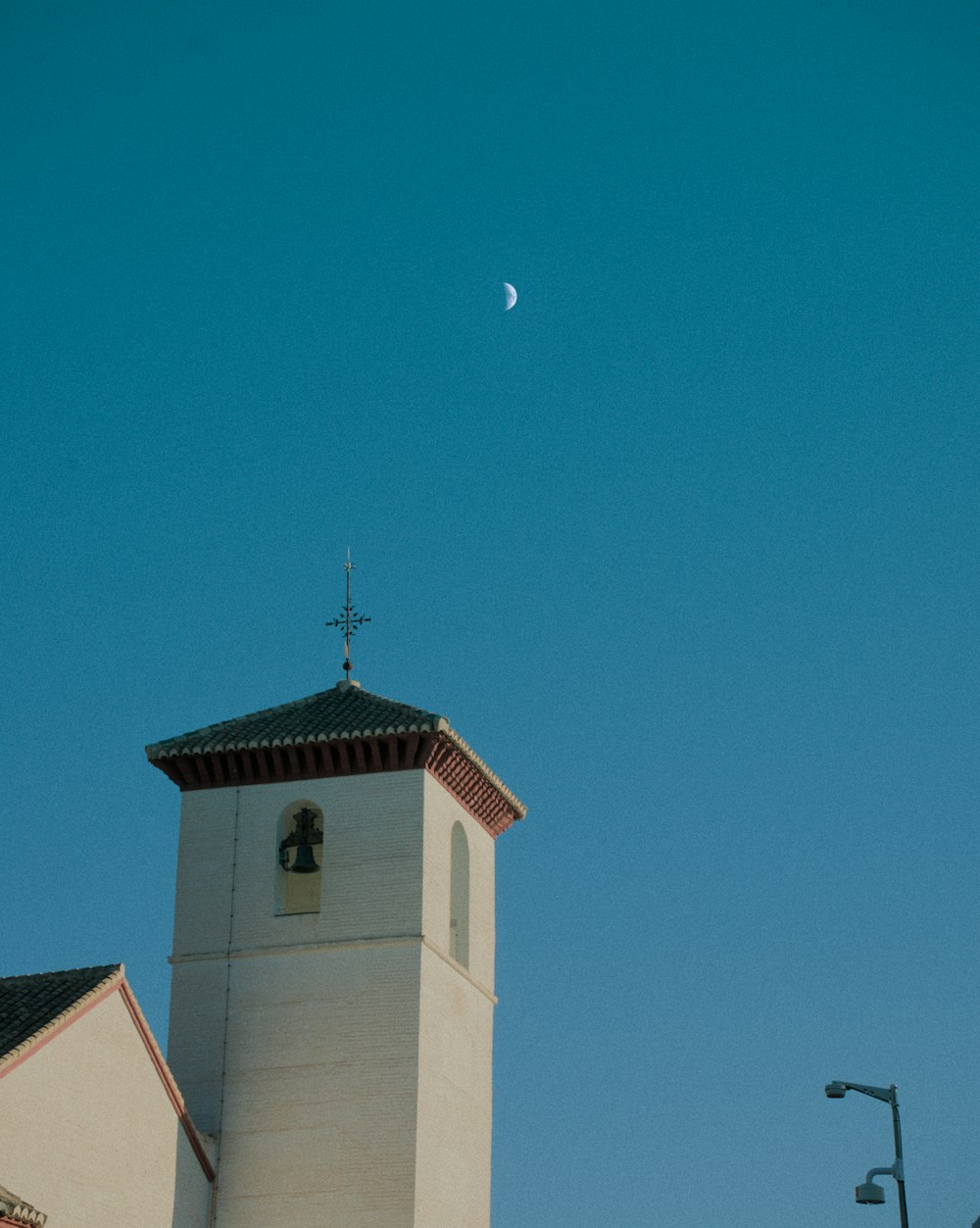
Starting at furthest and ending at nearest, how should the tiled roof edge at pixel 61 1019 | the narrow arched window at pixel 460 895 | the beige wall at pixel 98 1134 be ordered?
the narrow arched window at pixel 460 895 < the beige wall at pixel 98 1134 < the tiled roof edge at pixel 61 1019

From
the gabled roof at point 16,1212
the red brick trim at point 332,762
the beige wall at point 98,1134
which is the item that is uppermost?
the red brick trim at point 332,762

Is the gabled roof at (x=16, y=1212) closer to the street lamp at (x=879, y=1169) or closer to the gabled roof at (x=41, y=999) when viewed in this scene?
the gabled roof at (x=41, y=999)

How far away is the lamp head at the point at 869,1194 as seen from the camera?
25672 mm

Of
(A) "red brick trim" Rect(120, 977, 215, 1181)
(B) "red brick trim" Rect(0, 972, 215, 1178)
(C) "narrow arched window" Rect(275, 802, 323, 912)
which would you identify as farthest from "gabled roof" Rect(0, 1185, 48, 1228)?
(C) "narrow arched window" Rect(275, 802, 323, 912)

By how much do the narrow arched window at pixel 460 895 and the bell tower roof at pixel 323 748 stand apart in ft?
1.99

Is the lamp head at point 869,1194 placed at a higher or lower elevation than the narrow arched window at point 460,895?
lower

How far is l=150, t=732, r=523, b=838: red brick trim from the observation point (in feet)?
94.8

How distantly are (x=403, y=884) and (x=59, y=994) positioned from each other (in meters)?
→ 5.63

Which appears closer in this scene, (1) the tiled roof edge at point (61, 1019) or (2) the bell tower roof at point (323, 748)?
(1) the tiled roof edge at point (61, 1019)

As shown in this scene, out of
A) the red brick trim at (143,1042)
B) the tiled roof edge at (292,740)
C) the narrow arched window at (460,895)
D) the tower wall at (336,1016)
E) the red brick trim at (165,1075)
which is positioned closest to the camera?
the red brick trim at (143,1042)

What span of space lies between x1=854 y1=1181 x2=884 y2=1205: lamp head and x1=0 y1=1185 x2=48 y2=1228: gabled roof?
10979mm

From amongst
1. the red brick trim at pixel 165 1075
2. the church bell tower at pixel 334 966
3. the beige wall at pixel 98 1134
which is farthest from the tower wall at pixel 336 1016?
the beige wall at pixel 98 1134

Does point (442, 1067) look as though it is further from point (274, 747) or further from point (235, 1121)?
point (274, 747)

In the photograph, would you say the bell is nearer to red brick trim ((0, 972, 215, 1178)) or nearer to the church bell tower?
the church bell tower
